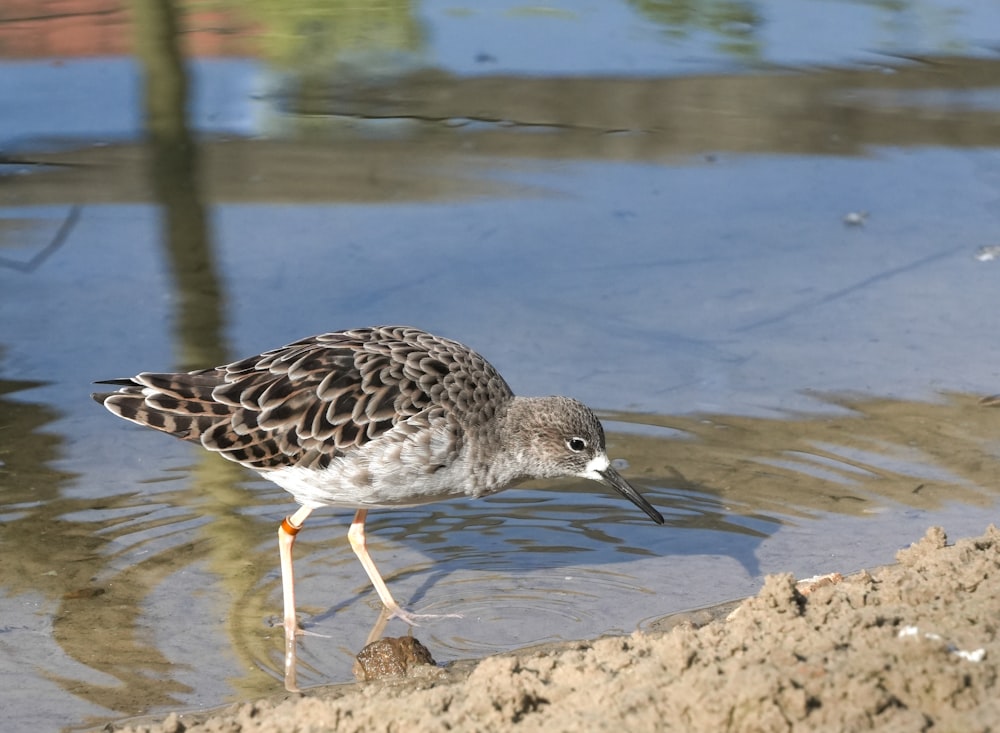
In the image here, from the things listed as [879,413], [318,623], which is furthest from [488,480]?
[879,413]

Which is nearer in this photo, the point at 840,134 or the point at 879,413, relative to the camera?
the point at 879,413

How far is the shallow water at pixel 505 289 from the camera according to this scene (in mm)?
7457

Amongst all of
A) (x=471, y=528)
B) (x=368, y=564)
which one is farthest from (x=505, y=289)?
(x=368, y=564)

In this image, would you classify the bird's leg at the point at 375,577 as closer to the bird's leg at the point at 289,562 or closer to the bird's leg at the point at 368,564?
the bird's leg at the point at 368,564

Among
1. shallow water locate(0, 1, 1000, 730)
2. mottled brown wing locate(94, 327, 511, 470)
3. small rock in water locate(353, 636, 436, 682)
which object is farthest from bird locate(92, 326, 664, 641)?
small rock in water locate(353, 636, 436, 682)

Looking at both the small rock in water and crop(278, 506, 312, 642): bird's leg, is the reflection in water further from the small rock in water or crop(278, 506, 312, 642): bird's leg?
the small rock in water

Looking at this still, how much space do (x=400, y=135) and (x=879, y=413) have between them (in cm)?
603

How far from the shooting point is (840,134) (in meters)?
13.6

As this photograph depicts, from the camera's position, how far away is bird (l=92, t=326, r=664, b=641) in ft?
23.9

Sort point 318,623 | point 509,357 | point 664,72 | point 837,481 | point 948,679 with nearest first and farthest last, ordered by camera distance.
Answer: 1. point 948,679
2. point 318,623
3. point 837,481
4. point 509,357
5. point 664,72

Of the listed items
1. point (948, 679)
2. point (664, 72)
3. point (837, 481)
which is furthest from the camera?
point (664, 72)

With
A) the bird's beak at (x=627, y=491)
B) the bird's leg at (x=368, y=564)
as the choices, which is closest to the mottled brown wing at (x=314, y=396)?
the bird's leg at (x=368, y=564)

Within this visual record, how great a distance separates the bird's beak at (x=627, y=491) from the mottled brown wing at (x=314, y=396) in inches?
26.6

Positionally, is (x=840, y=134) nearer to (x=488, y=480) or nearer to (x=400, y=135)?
(x=400, y=135)
